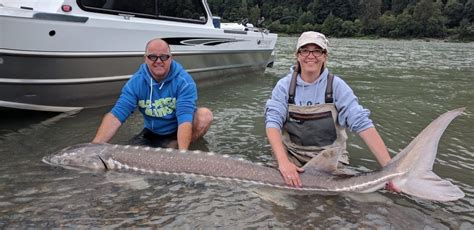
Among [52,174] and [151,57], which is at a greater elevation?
[151,57]

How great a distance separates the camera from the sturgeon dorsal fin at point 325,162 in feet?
11.4

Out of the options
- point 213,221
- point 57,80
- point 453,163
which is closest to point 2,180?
point 213,221

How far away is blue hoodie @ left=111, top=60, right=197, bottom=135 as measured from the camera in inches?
176

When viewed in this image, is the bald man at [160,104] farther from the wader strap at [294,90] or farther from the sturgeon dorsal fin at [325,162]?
the sturgeon dorsal fin at [325,162]

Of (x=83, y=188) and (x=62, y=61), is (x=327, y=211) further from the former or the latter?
(x=62, y=61)

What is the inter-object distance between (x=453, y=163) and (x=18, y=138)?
4.47 meters

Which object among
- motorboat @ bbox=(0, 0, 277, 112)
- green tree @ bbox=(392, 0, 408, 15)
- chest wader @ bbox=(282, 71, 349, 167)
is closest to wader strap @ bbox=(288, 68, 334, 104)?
chest wader @ bbox=(282, 71, 349, 167)

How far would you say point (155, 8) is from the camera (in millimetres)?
7066

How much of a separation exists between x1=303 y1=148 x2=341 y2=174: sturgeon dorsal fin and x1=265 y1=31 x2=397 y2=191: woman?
11cm

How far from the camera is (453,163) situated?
15.3ft

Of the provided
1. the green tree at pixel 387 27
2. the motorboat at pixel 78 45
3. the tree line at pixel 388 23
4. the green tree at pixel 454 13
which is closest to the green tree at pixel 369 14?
the tree line at pixel 388 23

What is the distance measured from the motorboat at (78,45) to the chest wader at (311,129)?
293 cm

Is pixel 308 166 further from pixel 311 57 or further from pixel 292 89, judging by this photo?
pixel 311 57

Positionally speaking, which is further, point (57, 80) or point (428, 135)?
point (57, 80)
